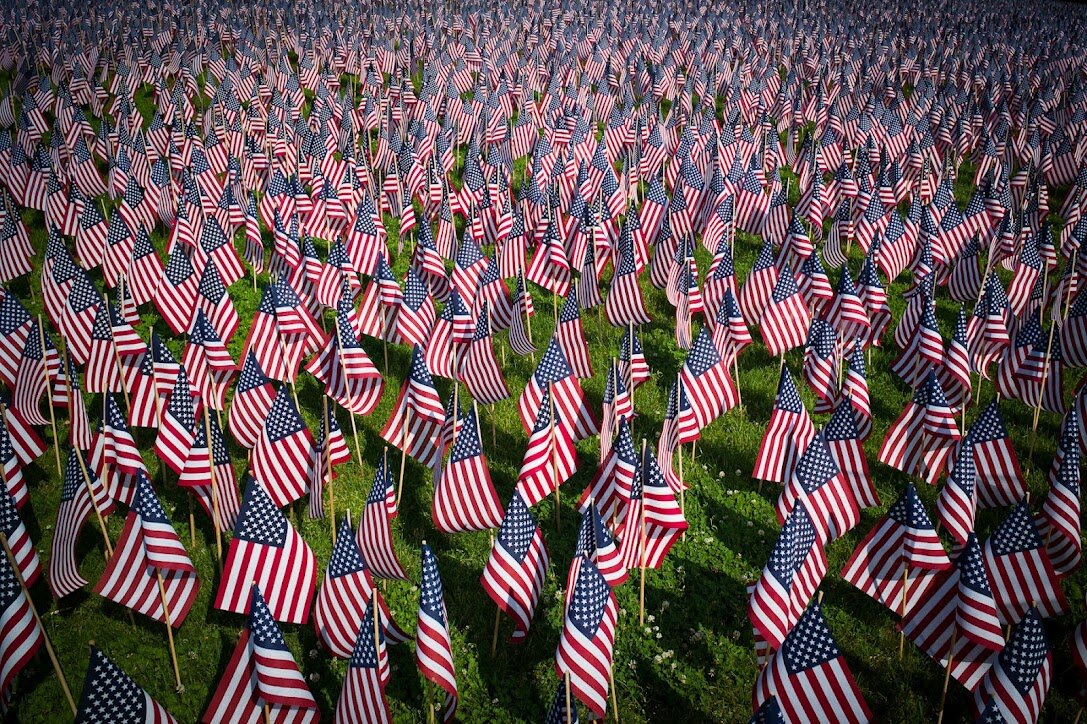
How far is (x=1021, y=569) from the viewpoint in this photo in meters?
7.73

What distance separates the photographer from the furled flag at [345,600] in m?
7.54

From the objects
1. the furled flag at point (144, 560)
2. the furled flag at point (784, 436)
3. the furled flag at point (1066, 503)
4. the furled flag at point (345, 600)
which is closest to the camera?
A: the furled flag at point (345, 600)

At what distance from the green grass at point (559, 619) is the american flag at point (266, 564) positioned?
33.8 inches

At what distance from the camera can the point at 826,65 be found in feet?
103

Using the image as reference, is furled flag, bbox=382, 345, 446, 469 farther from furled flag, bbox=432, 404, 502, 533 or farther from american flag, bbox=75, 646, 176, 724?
american flag, bbox=75, 646, 176, 724

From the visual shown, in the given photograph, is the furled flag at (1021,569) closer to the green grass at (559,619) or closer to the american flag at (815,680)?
the green grass at (559,619)

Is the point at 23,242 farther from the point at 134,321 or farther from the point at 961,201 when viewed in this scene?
the point at 961,201

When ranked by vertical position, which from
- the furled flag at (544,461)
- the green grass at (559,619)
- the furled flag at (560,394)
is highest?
the furled flag at (560,394)

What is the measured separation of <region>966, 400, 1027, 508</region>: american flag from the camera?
9.52 m

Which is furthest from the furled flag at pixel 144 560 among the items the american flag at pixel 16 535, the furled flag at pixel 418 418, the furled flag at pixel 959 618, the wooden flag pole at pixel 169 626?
the furled flag at pixel 959 618

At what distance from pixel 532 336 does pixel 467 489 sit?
6167mm

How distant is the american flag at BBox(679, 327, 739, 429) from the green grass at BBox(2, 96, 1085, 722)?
2.97 feet

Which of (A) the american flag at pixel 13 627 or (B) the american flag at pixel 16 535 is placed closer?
(A) the american flag at pixel 13 627

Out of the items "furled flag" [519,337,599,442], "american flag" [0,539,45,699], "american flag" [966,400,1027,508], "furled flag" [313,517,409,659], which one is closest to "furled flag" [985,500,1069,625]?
"american flag" [966,400,1027,508]
